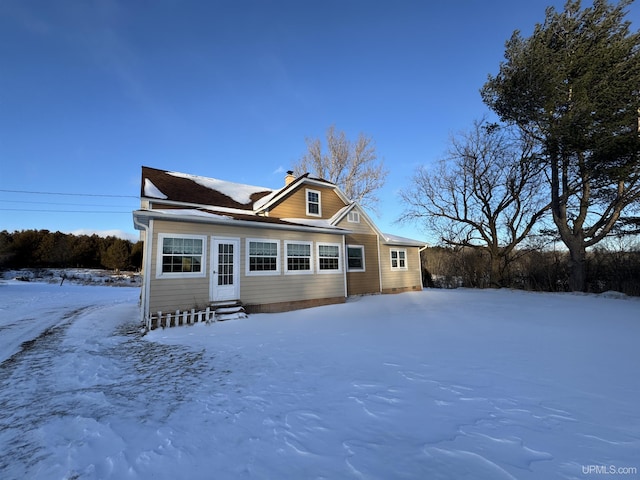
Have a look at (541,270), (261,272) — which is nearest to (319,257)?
(261,272)

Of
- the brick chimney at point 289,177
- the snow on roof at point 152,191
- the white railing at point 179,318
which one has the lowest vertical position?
the white railing at point 179,318

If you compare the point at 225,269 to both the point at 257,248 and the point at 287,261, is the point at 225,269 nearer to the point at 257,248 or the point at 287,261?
the point at 257,248

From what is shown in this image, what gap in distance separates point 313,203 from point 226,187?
5172 millimetres

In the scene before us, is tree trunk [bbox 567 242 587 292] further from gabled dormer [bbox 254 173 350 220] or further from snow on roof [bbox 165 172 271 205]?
snow on roof [bbox 165 172 271 205]

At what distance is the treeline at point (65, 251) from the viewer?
117ft

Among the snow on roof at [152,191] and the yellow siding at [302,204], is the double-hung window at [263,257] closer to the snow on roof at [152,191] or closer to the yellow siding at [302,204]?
the yellow siding at [302,204]

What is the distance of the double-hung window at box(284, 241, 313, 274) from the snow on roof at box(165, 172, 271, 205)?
4995 mm

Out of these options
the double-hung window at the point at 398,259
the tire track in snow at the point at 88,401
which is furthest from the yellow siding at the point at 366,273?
the tire track in snow at the point at 88,401

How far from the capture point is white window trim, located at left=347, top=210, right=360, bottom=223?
14613 millimetres

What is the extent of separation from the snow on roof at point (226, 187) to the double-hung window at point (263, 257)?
5.07m

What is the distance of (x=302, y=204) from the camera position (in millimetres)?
13977

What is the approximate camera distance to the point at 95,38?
32.6 feet

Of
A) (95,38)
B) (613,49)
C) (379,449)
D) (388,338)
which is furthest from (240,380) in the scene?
(613,49)

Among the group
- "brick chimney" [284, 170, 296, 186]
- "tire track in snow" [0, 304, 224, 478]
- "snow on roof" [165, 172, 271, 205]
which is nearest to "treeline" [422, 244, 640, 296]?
"brick chimney" [284, 170, 296, 186]
